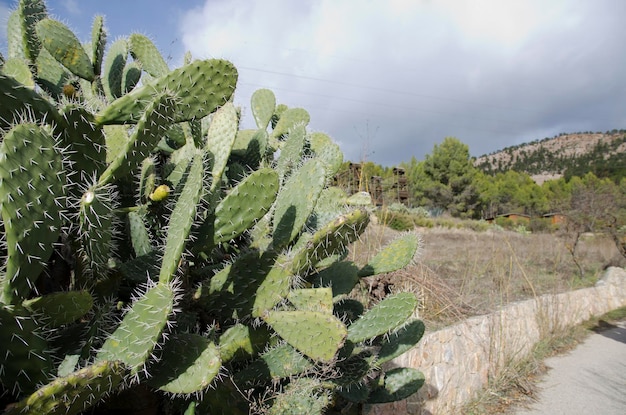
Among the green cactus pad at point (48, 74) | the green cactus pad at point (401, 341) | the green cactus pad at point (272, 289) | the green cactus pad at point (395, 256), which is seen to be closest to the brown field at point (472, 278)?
the green cactus pad at point (401, 341)

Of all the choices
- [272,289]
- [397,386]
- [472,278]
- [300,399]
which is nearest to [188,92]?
[272,289]

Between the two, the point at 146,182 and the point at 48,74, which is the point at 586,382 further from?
the point at 48,74

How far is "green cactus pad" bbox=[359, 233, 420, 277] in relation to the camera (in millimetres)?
1582

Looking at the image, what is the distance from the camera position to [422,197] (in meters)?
27.6

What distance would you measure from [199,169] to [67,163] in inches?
10.1

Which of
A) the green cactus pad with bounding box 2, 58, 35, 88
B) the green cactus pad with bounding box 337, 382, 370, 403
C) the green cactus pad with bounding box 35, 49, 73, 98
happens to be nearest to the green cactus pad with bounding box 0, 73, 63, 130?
the green cactus pad with bounding box 2, 58, 35, 88

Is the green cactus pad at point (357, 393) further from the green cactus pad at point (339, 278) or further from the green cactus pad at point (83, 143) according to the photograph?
the green cactus pad at point (83, 143)

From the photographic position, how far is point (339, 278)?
4.97ft

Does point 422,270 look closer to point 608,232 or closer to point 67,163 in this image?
point 67,163

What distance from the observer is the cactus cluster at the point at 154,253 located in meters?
0.72

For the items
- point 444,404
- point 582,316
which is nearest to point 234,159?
point 444,404

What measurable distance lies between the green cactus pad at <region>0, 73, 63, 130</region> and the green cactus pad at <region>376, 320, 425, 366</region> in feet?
4.55

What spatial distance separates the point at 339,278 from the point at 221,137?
628 mm

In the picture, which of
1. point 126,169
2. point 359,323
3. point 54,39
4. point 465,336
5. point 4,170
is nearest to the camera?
point 4,170
